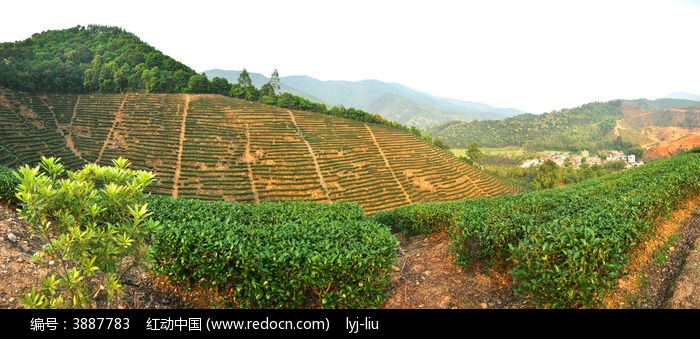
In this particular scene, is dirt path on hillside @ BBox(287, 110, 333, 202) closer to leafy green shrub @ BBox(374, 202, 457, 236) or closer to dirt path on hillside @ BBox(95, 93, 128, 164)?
leafy green shrub @ BBox(374, 202, 457, 236)

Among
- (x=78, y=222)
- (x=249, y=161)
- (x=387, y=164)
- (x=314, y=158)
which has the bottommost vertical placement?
(x=387, y=164)

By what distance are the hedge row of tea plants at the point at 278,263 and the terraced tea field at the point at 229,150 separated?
34.2 meters

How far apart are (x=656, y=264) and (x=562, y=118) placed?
726 ft

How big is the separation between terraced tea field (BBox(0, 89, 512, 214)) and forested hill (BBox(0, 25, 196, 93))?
4210mm

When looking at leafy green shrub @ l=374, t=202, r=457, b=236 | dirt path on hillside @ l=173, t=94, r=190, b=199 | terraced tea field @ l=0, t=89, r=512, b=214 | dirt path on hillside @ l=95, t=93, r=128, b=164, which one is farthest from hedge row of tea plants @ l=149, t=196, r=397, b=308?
dirt path on hillside @ l=95, t=93, r=128, b=164

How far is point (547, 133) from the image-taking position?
565 feet

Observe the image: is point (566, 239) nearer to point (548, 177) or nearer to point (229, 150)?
point (229, 150)

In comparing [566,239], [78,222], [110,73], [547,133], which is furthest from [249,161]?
[547,133]

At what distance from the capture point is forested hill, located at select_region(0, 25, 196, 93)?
53344 mm

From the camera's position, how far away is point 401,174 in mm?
51188

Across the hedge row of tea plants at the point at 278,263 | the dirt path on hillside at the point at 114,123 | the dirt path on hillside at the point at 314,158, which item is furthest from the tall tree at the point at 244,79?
the hedge row of tea plants at the point at 278,263

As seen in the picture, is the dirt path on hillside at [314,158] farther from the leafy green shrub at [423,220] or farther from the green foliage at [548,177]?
the green foliage at [548,177]

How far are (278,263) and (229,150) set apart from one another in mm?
44882
